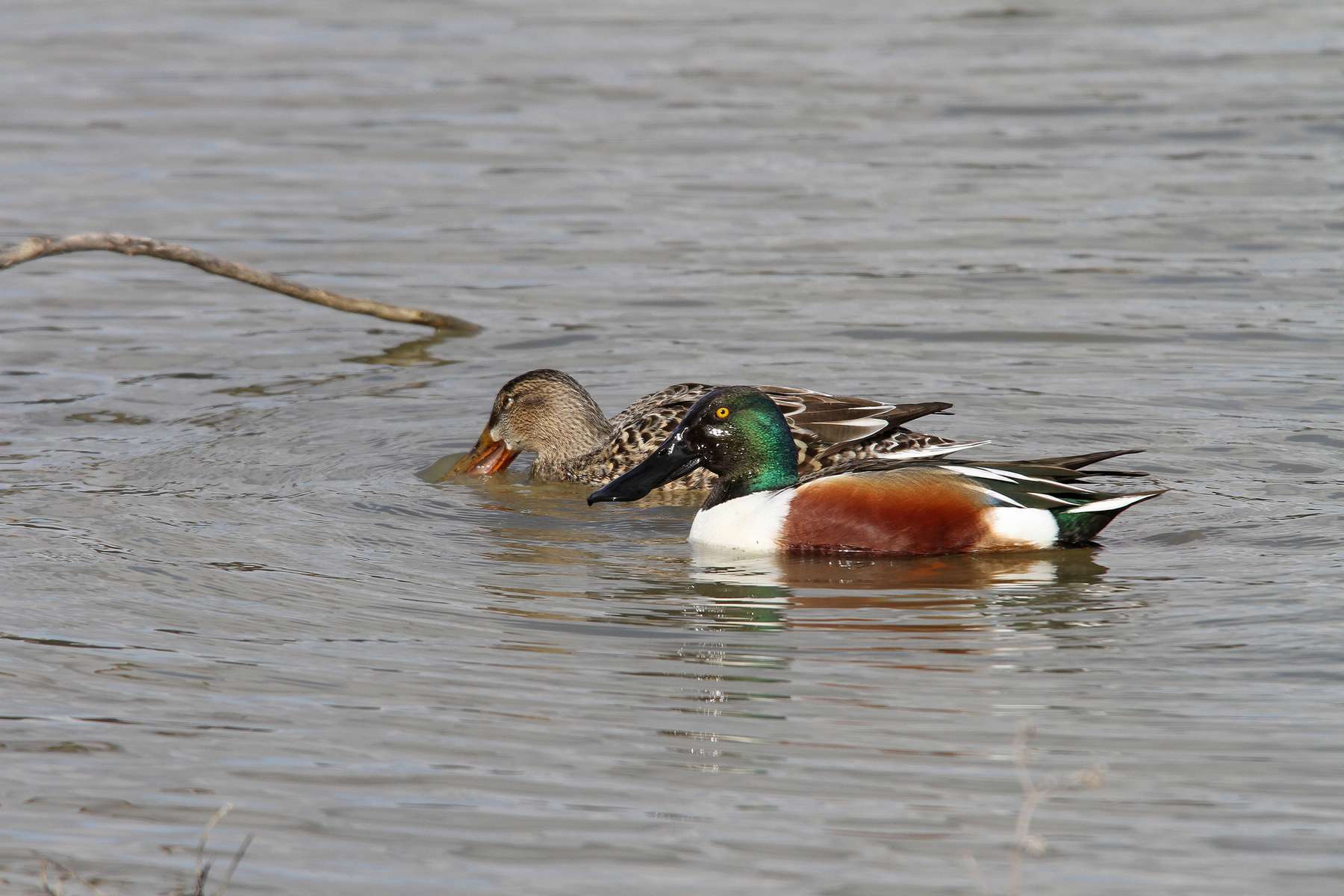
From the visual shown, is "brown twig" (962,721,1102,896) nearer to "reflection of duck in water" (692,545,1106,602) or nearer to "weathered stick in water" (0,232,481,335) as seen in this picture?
"reflection of duck in water" (692,545,1106,602)

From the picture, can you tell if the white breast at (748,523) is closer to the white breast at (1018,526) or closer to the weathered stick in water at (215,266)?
the white breast at (1018,526)

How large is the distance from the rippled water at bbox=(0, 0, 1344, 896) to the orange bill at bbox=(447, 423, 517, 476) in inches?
7.9

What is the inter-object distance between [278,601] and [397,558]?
79 cm

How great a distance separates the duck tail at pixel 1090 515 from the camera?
25.3ft

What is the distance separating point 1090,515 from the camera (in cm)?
783

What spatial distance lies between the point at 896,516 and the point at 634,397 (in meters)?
3.54

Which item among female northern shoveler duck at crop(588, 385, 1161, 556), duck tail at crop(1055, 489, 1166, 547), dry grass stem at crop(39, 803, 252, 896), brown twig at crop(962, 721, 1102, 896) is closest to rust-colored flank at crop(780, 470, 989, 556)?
female northern shoveler duck at crop(588, 385, 1161, 556)

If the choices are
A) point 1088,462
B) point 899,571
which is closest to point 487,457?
point 899,571

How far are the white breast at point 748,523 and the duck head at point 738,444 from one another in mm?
189

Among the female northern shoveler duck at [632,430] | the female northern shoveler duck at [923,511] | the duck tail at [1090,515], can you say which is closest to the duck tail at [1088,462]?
the female northern shoveler duck at [923,511]

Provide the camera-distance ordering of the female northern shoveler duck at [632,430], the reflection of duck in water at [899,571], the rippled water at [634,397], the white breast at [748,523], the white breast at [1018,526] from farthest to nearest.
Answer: the female northern shoveler duck at [632,430], the white breast at [748,523], the white breast at [1018,526], the reflection of duck in water at [899,571], the rippled water at [634,397]

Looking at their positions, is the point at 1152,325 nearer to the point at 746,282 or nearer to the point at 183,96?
the point at 746,282

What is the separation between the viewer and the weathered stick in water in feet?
32.5

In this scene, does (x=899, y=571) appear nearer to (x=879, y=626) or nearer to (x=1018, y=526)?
(x=1018, y=526)
